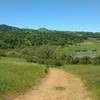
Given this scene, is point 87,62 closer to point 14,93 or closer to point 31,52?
point 31,52

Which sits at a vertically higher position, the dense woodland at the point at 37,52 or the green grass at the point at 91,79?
the green grass at the point at 91,79

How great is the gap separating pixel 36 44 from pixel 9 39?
62.2 feet

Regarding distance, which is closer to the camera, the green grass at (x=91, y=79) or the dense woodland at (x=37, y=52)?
the green grass at (x=91, y=79)

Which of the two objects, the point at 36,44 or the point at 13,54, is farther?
the point at 36,44

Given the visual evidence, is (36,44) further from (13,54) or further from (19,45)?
(13,54)

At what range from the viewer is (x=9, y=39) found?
166125mm

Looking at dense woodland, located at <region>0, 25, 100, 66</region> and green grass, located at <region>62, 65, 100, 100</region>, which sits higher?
green grass, located at <region>62, 65, 100, 100</region>

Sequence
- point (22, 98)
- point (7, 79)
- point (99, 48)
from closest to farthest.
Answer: point (22, 98) < point (7, 79) < point (99, 48)

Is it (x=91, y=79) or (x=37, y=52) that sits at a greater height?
(x=91, y=79)

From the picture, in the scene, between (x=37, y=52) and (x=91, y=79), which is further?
(x=37, y=52)

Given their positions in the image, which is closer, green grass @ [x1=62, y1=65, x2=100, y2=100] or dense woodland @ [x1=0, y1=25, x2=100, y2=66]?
green grass @ [x1=62, y1=65, x2=100, y2=100]

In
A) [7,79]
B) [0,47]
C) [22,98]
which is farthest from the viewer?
[0,47]

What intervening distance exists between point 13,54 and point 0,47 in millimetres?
26340

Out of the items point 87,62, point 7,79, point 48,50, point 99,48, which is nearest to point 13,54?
point 48,50
